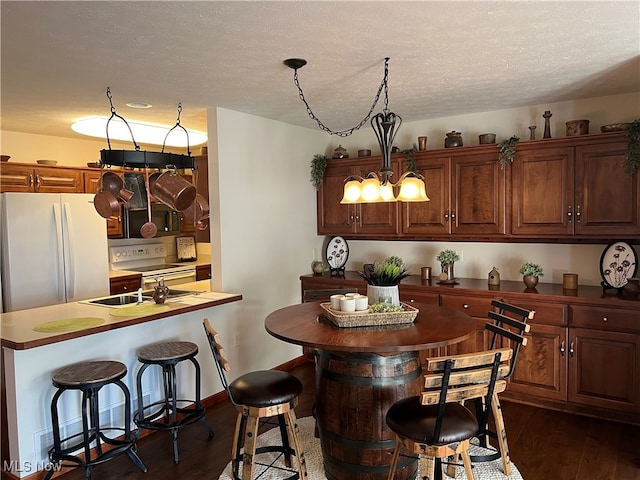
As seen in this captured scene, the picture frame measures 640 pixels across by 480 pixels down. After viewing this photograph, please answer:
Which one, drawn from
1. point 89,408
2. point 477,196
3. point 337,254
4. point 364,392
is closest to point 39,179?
point 89,408

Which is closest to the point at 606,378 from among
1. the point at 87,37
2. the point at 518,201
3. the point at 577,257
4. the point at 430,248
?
the point at 577,257

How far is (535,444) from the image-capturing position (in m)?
2.92

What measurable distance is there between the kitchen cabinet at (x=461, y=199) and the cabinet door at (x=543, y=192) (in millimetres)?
124

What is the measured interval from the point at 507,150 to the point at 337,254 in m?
1.91

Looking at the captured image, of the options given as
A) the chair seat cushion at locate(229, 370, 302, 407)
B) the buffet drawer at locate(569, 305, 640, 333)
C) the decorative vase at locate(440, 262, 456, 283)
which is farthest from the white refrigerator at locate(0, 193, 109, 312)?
the buffet drawer at locate(569, 305, 640, 333)

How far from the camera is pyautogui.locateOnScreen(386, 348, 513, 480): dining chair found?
6.12 feet

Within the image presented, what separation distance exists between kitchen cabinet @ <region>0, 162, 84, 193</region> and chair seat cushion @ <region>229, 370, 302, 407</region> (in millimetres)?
3243

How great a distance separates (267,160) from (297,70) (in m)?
1.52

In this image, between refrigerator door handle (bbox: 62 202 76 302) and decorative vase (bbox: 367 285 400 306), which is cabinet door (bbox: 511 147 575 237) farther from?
refrigerator door handle (bbox: 62 202 76 302)

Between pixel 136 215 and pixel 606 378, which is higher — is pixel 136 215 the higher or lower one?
the higher one

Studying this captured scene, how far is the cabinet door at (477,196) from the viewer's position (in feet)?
12.5

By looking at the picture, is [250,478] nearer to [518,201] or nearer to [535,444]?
[535,444]

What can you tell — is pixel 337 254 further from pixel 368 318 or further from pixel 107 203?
pixel 107 203

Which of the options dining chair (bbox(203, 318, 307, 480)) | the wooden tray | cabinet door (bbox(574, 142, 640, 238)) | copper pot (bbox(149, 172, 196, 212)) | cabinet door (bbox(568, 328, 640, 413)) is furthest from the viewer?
cabinet door (bbox(574, 142, 640, 238))
